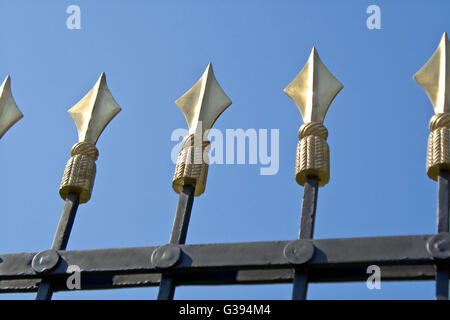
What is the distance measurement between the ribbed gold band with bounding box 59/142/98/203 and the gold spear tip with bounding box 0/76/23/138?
0.60 meters

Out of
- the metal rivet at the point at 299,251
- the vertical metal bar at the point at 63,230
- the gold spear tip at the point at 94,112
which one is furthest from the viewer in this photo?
the gold spear tip at the point at 94,112

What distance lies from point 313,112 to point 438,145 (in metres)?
0.87

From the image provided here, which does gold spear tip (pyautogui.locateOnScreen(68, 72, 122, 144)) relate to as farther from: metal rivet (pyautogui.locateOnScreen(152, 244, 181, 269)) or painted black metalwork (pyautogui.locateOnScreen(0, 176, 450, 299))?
metal rivet (pyautogui.locateOnScreen(152, 244, 181, 269))

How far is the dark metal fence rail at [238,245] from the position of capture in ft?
18.6

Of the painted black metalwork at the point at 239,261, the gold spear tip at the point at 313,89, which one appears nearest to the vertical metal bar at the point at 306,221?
the painted black metalwork at the point at 239,261

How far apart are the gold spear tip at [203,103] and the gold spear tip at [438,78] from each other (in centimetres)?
129

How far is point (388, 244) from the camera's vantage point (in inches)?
222

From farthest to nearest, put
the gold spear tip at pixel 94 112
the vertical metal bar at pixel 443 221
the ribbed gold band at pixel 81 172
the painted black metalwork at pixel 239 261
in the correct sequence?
1. the gold spear tip at pixel 94 112
2. the ribbed gold band at pixel 81 172
3. the painted black metalwork at pixel 239 261
4. the vertical metal bar at pixel 443 221

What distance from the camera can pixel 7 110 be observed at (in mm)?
7277

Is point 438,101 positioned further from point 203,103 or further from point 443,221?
point 203,103

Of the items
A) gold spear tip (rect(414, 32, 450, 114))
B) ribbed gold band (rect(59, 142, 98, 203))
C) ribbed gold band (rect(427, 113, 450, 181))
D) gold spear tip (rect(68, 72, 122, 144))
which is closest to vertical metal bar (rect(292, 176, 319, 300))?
ribbed gold band (rect(427, 113, 450, 181))

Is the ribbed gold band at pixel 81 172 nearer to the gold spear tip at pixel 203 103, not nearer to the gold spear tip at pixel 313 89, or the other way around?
the gold spear tip at pixel 203 103

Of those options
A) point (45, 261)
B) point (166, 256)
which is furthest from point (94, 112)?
point (166, 256)
